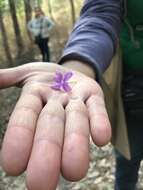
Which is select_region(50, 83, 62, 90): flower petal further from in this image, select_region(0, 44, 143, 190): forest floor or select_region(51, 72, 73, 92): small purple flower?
select_region(0, 44, 143, 190): forest floor

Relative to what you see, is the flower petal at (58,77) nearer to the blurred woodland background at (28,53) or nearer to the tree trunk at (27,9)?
the blurred woodland background at (28,53)

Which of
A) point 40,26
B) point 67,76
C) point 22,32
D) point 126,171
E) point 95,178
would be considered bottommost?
point 22,32

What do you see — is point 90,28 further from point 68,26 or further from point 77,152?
point 68,26

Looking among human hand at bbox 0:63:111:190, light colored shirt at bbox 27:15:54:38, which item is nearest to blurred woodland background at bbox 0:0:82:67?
light colored shirt at bbox 27:15:54:38

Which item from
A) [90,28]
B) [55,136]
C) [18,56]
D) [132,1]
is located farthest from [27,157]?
[18,56]

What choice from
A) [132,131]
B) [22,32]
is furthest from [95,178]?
[22,32]

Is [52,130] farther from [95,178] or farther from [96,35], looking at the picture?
[95,178]

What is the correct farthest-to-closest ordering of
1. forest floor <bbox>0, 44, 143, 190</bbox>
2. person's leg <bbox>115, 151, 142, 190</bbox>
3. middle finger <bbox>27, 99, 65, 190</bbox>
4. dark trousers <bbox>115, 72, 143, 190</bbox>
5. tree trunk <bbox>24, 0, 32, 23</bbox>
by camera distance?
1. tree trunk <bbox>24, 0, 32, 23</bbox>
2. forest floor <bbox>0, 44, 143, 190</bbox>
3. person's leg <bbox>115, 151, 142, 190</bbox>
4. dark trousers <bbox>115, 72, 143, 190</bbox>
5. middle finger <bbox>27, 99, 65, 190</bbox>
